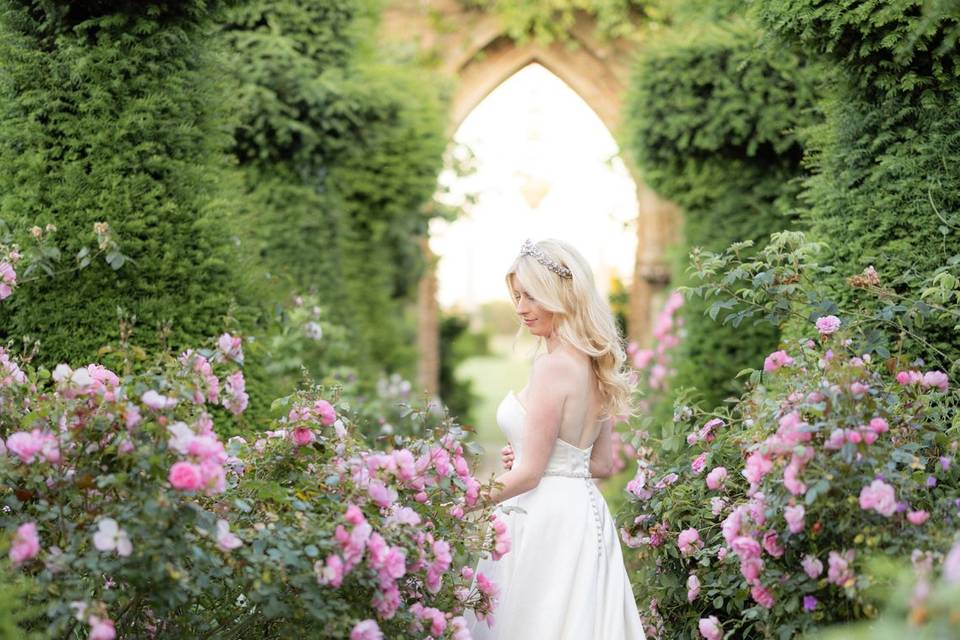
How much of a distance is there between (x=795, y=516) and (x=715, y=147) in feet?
14.0

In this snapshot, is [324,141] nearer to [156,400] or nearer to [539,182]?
[156,400]

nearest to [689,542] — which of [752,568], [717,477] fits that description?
[717,477]

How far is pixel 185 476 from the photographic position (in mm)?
2453

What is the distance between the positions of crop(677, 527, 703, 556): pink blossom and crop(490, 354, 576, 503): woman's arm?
1.58ft

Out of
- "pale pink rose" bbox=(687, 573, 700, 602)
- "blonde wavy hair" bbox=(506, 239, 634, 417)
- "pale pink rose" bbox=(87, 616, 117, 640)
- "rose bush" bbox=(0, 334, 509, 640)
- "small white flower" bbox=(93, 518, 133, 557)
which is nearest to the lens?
"pale pink rose" bbox=(87, 616, 117, 640)

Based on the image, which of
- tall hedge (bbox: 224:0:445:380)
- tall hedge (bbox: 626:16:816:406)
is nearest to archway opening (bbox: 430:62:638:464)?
tall hedge (bbox: 224:0:445:380)

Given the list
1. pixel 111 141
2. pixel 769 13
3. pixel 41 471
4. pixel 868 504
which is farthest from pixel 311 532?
pixel 769 13

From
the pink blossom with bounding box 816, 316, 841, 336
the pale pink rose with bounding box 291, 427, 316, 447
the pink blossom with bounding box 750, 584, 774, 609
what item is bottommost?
the pink blossom with bounding box 750, 584, 774, 609

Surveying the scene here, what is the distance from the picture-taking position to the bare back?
3.51 m

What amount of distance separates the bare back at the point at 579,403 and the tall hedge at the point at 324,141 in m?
2.45

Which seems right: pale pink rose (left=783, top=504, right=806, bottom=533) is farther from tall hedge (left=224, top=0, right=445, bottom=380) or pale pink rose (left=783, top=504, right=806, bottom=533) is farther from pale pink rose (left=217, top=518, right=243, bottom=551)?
tall hedge (left=224, top=0, right=445, bottom=380)

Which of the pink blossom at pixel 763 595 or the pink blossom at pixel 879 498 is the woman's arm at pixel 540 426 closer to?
the pink blossom at pixel 763 595

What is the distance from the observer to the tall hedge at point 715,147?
21.1 feet

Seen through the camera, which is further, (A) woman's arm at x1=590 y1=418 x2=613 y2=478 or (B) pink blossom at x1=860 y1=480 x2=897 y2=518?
(A) woman's arm at x1=590 y1=418 x2=613 y2=478
